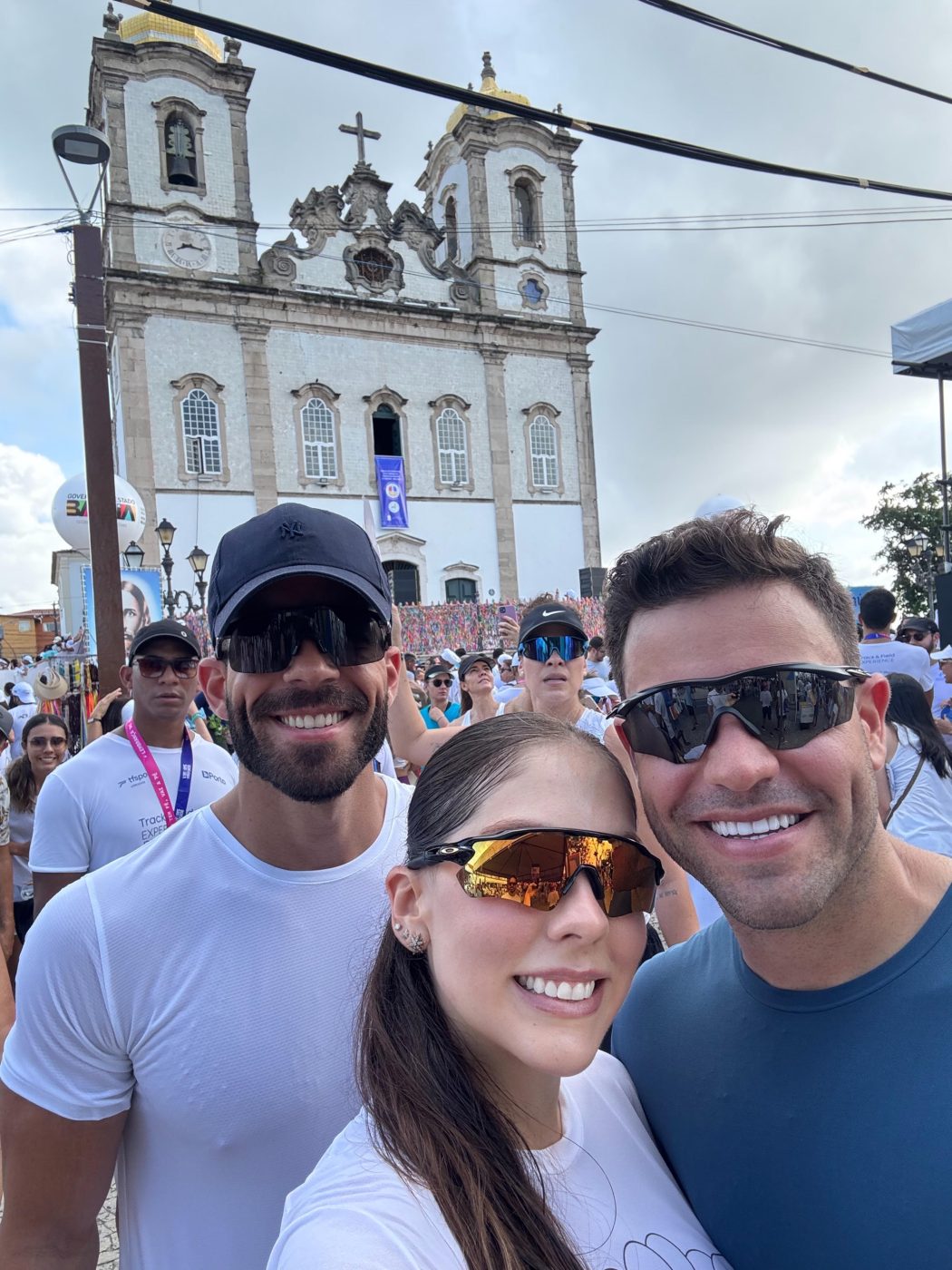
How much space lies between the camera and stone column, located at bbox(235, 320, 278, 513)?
27328 mm

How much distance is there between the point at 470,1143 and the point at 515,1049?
0.45ft

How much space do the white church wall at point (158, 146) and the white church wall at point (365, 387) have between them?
4.76 meters

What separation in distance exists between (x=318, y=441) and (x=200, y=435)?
3.79 meters

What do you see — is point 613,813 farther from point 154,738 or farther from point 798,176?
point 798,176

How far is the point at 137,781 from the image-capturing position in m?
3.63

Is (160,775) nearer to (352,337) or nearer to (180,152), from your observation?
(352,337)

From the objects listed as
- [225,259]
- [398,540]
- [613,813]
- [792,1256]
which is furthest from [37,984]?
[225,259]

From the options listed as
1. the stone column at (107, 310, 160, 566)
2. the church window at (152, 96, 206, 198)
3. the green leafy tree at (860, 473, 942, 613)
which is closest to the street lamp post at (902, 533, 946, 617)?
the green leafy tree at (860, 473, 942, 613)

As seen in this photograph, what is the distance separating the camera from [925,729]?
327 centimetres

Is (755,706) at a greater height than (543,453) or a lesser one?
lesser

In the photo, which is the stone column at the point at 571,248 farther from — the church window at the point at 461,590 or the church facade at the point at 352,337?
the church window at the point at 461,590

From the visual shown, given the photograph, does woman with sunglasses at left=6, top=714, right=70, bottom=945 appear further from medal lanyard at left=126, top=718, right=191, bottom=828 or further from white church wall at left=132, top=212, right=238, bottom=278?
white church wall at left=132, top=212, right=238, bottom=278

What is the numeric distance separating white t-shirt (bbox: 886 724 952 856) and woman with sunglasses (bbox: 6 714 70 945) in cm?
430

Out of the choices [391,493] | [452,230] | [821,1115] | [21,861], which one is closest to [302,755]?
[821,1115]
